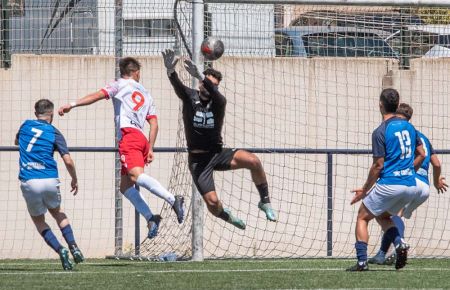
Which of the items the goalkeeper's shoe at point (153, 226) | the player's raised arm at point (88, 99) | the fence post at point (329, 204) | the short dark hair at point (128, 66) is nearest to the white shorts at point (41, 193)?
the player's raised arm at point (88, 99)

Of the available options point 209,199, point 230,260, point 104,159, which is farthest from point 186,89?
point 104,159

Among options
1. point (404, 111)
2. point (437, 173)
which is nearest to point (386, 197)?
point (404, 111)

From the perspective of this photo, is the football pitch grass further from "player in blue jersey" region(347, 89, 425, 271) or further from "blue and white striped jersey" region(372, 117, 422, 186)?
"blue and white striped jersey" region(372, 117, 422, 186)

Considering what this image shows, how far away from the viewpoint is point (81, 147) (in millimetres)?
16156

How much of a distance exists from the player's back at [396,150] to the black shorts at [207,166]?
6.79 ft

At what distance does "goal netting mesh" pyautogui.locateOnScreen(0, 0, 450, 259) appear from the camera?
54.9 feet

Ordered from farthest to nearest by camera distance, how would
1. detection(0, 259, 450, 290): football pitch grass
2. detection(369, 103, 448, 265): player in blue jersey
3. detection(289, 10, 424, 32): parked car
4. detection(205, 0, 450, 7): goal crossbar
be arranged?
1. detection(289, 10, 424, 32): parked car
2. detection(205, 0, 450, 7): goal crossbar
3. detection(369, 103, 448, 265): player in blue jersey
4. detection(0, 259, 450, 290): football pitch grass

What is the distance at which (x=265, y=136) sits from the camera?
1723 cm

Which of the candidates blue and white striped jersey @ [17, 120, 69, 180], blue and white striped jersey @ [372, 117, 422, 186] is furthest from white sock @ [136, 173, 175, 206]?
blue and white striped jersey @ [372, 117, 422, 186]

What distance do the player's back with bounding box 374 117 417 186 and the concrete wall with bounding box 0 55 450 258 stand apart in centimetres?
480

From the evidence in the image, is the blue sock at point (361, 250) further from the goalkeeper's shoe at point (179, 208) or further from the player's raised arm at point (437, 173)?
the player's raised arm at point (437, 173)

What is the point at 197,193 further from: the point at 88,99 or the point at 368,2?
the point at 368,2

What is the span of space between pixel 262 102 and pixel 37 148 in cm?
521

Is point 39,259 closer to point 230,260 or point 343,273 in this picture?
point 230,260
